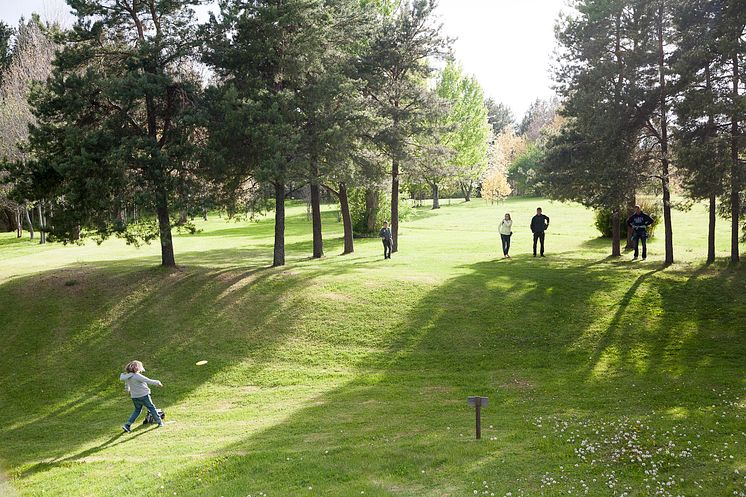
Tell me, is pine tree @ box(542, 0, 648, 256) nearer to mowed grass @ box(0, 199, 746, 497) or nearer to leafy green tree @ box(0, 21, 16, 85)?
mowed grass @ box(0, 199, 746, 497)

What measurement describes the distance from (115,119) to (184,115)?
9.20 ft

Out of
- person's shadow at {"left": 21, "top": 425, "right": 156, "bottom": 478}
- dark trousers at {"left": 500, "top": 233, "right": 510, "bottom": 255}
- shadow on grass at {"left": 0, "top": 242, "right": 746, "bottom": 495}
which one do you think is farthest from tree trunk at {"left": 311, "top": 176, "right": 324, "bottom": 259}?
person's shadow at {"left": 21, "top": 425, "right": 156, "bottom": 478}

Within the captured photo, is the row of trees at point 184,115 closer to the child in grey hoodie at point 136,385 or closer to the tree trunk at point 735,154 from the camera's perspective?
the child in grey hoodie at point 136,385

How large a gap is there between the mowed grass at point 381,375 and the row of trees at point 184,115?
3591mm

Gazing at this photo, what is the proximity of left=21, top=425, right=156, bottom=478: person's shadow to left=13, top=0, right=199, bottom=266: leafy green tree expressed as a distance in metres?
9.44

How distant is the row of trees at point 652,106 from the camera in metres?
20.2

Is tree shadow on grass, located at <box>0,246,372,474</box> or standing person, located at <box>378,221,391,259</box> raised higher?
standing person, located at <box>378,221,391,259</box>

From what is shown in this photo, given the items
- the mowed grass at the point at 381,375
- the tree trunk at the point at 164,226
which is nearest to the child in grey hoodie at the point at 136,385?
the mowed grass at the point at 381,375

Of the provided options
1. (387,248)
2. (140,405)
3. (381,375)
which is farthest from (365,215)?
(140,405)

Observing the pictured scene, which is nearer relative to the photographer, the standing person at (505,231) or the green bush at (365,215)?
the standing person at (505,231)

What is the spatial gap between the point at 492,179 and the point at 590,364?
192ft

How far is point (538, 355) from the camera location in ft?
59.5

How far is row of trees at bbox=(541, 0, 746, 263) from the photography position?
20250 mm

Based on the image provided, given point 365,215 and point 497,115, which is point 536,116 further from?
point 365,215
